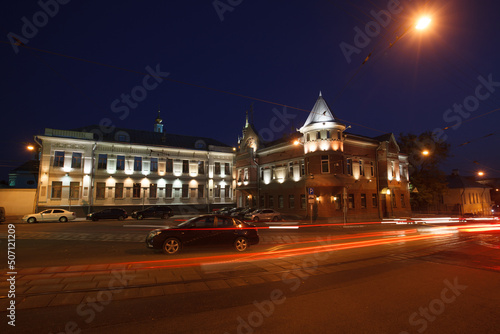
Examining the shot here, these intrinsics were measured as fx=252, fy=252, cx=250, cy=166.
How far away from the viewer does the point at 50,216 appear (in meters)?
27.8

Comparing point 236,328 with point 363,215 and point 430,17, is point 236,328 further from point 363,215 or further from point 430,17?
point 363,215

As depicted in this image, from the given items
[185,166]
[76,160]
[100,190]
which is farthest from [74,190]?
[185,166]

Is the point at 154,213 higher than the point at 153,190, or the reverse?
the point at 153,190

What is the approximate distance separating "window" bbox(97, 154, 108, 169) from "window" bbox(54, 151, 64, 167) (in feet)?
14.2

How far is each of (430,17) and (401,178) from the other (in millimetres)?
36861

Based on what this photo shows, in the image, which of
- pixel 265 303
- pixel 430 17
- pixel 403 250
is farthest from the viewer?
pixel 403 250

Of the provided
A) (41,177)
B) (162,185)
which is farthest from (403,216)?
(41,177)

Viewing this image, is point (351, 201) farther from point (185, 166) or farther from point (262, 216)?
point (185, 166)

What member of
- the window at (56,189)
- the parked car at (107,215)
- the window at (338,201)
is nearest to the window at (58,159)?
the window at (56,189)

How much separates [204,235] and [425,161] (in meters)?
47.1

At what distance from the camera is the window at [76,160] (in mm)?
35750

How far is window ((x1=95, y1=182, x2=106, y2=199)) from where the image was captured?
36812mm

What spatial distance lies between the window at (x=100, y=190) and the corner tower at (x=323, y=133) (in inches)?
1168

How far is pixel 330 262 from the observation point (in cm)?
970
